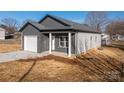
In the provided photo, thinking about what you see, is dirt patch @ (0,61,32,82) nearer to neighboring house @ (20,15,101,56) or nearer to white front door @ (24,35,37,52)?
white front door @ (24,35,37,52)

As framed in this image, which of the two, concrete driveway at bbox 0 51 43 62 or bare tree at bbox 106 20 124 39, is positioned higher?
bare tree at bbox 106 20 124 39

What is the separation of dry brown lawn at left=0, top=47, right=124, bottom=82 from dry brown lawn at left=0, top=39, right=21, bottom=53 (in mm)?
1828

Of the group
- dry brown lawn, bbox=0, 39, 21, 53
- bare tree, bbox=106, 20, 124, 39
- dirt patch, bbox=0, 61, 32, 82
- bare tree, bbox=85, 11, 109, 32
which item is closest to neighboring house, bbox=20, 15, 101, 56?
dry brown lawn, bbox=0, 39, 21, 53

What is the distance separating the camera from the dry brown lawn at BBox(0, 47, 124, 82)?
869 centimetres

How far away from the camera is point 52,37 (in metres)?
15.8

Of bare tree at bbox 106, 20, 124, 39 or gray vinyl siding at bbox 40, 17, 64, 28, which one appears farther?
gray vinyl siding at bbox 40, 17, 64, 28

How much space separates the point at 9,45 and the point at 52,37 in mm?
3762

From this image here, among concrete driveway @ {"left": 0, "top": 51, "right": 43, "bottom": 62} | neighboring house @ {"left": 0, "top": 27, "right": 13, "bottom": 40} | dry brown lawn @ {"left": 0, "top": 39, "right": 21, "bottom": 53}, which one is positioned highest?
neighboring house @ {"left": 0, "top": 27, "right": 13, "bottom": 40}

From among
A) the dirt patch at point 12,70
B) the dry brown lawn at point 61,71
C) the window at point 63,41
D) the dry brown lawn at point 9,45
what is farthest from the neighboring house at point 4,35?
the window at point 63,41

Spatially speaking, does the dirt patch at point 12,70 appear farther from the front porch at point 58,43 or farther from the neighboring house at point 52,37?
the front porch at point 58,43

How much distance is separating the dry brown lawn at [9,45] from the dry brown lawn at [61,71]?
6.00 feet
